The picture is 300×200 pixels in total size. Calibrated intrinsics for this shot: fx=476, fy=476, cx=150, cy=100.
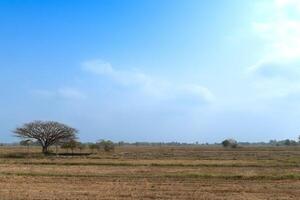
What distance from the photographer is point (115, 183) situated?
2900cm

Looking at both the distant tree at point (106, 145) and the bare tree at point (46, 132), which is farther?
the distant tree at point (106, 145)

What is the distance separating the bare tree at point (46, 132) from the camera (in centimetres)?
9188

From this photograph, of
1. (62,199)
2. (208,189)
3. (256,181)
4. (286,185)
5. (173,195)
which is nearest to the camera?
(62,199)

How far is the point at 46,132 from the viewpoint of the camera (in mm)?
91938

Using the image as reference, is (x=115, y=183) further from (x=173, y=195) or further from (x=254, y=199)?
(x=254, y=199)

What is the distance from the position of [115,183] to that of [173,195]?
22.2ft

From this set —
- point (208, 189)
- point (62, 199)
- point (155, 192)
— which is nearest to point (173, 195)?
point (155, 192)

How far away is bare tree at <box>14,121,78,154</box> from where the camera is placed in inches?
3617

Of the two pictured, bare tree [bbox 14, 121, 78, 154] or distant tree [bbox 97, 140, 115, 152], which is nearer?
bare tree [bbox 14, 121, 78, 154]

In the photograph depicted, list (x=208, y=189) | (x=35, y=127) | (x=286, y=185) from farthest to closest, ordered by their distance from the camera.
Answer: (x=35, y=127), (x=286, y=185), (x=208, y=189)

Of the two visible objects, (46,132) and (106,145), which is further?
(106,145)

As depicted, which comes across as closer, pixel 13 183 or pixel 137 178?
pixel 13 183

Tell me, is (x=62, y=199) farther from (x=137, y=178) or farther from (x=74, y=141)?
(x=74, y=141)

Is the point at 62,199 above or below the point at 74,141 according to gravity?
below
